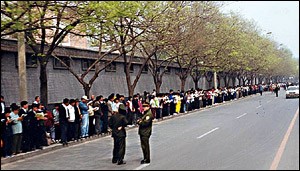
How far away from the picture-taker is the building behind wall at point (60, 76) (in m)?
21.1

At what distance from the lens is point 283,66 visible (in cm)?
9869

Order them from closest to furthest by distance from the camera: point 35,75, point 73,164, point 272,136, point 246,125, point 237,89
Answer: point 73,164 → point 272,136 → point 246,125 → point 35,75 → point 237,89

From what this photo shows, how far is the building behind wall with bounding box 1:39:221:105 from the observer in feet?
69.3

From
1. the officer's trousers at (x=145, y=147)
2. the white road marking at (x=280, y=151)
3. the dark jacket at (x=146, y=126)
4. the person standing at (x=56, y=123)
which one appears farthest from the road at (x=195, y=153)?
the person standing at (x=56, y=123)

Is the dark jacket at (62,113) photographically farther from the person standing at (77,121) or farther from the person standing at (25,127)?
the person standing at (25,127)

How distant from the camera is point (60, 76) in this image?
86.1ft

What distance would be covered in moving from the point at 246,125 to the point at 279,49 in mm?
75430

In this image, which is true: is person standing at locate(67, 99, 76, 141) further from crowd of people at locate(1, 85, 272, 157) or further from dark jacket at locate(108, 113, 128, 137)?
dark jacket at locate(108, 113, 128, 137)

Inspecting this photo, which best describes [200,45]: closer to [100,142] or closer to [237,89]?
[100,142]

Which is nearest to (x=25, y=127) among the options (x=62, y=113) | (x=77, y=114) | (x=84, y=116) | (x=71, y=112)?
(x=62, y=113)

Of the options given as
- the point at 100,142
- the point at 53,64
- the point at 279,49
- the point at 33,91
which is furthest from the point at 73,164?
the point at 279,49

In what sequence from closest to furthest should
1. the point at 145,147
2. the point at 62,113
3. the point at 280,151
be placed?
the point at 145,147 < the point at 280,151 < the point at 62,113

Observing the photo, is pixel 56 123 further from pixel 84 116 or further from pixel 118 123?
pixel 118 123

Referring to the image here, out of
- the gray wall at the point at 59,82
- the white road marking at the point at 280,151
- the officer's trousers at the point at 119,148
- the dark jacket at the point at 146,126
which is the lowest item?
the white road marking at the point at 280,151
